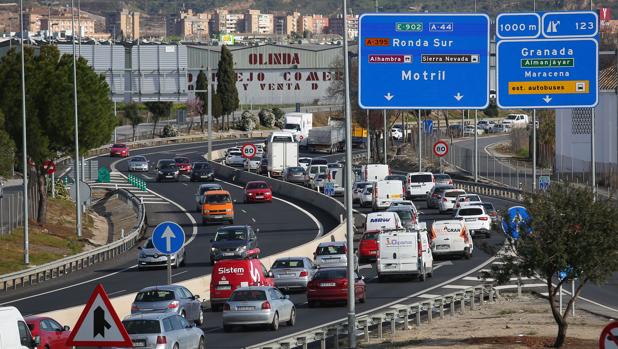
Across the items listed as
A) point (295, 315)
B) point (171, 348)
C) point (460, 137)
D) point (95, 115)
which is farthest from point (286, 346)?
point (460, 137)

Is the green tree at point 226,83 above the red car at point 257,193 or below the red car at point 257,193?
above

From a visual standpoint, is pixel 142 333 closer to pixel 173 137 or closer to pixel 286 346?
pixel 286 346

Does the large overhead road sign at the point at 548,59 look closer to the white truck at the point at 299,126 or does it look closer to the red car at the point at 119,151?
the red car at the point at 119,151

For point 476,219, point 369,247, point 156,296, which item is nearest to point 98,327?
point 156,296

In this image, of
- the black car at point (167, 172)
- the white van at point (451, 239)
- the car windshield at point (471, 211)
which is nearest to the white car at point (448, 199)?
the car windshield at point (471, 211)

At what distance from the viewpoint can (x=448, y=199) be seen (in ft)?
229

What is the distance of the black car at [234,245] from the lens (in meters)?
50.6

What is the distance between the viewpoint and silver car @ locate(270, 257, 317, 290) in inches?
1708

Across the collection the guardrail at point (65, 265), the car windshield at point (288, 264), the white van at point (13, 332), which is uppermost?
the white van at point (13, 332)

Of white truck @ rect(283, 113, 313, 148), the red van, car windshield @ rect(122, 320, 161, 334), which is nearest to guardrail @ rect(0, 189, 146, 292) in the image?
the red van

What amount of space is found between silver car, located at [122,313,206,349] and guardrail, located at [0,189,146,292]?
21372 millimetres

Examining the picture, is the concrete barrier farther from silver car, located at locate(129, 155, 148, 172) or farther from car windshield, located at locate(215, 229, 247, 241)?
silver car, located at locate(129, 155, 148, 172)

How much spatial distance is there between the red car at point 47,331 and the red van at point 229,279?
440 inches

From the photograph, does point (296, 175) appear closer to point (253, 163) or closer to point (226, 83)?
point (253, 163)
